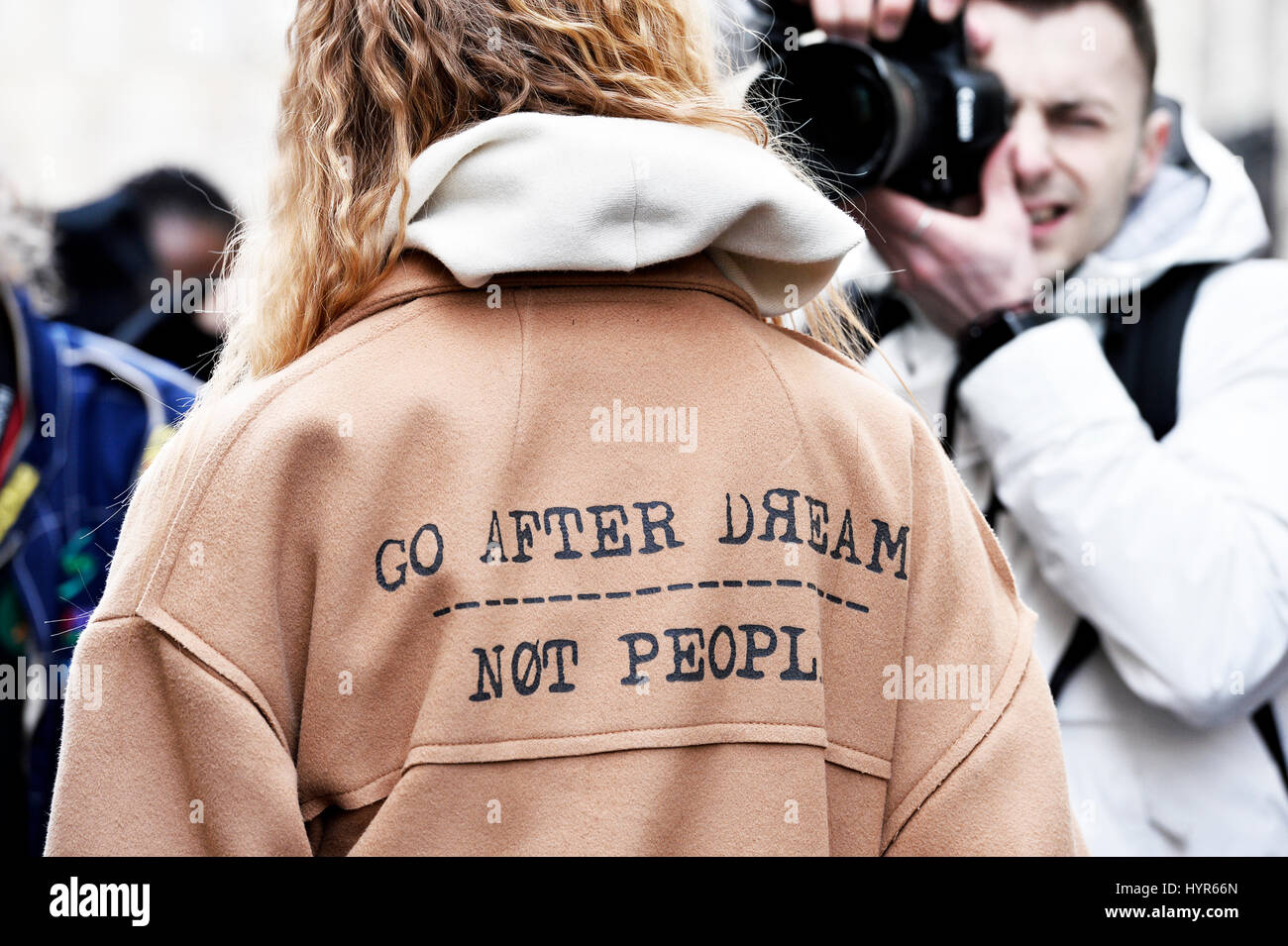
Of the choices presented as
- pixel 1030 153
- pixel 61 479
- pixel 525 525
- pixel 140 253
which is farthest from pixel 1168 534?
pixel 140 253

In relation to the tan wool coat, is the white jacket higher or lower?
lower

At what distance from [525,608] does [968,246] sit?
0.93 meters

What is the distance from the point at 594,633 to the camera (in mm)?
1033

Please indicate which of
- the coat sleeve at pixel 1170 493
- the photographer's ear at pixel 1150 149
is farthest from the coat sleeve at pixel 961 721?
the photographer's ear at pixel 1150 149

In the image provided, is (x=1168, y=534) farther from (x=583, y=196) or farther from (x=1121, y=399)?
(x=583, y=196)

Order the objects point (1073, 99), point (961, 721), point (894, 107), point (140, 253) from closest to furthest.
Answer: point (961, 721) < point (894, 107) < point (1073, 99) < point (140, 253)

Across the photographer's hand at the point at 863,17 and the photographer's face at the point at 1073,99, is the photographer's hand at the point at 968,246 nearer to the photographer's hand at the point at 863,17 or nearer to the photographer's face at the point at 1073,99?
the photographer's face at the point at 1073,99

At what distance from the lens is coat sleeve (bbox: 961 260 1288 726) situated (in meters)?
1.58

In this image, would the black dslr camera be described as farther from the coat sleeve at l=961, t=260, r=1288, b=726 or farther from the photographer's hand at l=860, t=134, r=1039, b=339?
the coat sleeve at l=961, t=260, r=1288, b=726

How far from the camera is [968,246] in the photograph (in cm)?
169

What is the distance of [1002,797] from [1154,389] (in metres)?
0.80

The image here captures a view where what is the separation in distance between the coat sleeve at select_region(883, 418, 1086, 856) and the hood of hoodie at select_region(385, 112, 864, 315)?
11.3 inches

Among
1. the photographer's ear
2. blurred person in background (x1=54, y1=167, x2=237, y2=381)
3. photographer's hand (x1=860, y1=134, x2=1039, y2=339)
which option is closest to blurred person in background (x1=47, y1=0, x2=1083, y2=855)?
photographer's hand (x1=860, y1=134, x2=1039, y2=339)

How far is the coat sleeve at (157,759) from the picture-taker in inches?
38.6
